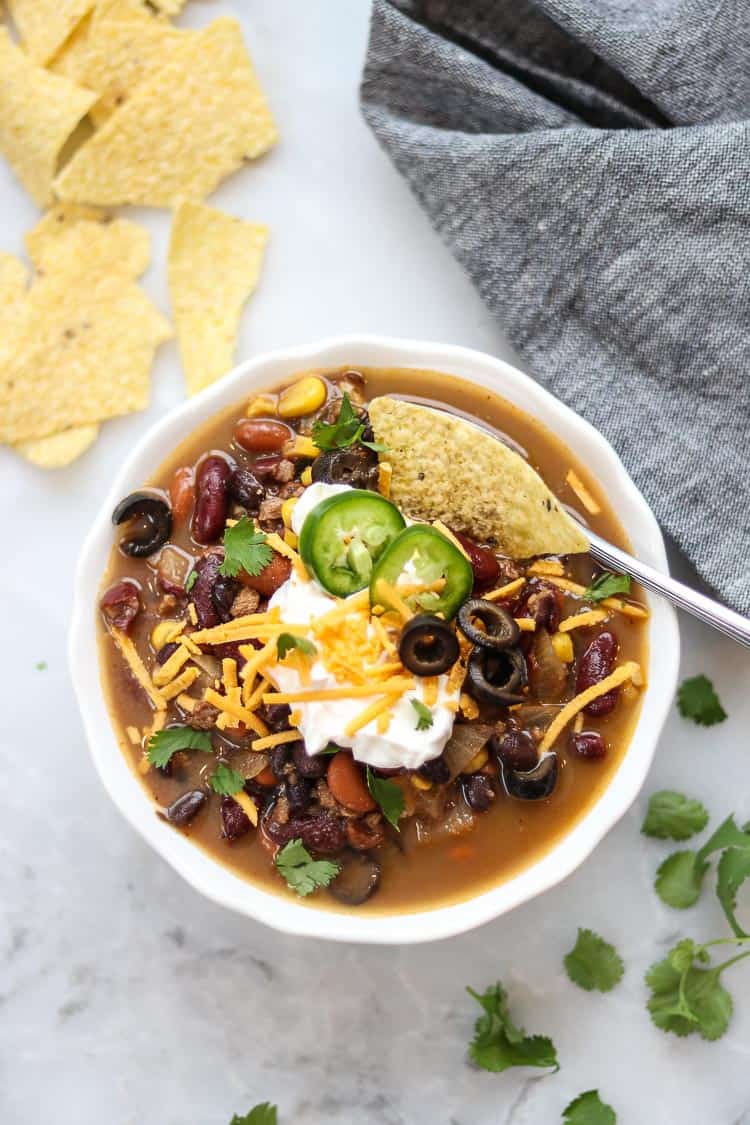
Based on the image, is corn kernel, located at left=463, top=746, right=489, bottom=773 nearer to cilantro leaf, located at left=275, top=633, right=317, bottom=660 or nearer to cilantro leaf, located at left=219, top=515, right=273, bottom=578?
cilantro leaf, located at left=275, top=633, right=317, bottom=660

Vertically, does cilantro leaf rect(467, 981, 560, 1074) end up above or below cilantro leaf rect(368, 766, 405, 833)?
below

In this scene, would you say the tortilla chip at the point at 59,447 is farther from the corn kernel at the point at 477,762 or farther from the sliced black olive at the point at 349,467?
the corn kernel at the point at 477,762

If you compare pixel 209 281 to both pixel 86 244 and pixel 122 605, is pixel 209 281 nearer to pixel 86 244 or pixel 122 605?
pixel 86 244

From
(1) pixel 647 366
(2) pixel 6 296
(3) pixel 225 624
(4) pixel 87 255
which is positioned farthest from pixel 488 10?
(3) pixel 225 624

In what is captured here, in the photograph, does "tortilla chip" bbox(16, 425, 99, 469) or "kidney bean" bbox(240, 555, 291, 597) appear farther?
"tortilla chip" bbox(16, 425, 99, 469)

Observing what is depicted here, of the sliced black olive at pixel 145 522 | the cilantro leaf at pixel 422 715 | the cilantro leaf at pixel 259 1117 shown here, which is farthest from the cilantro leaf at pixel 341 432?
the cilantro leaf at pixel 259 1117

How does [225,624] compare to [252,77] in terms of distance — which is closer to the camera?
[225,624]

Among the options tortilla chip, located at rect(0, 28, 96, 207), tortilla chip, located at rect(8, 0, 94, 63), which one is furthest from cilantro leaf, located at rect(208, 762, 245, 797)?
tortilla chip, located at rect(8, 0, 94, 63)

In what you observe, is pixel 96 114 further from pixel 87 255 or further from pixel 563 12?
pixel 563 12
